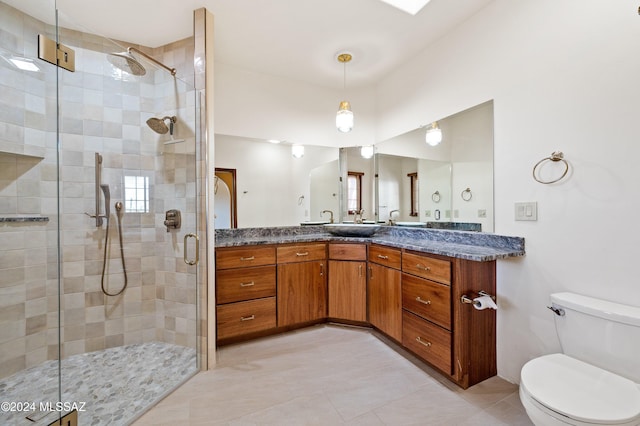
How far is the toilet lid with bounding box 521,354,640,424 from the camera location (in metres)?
0.94

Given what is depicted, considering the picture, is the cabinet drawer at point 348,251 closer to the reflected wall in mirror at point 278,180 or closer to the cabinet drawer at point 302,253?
the cabinet drawer at point 302,253

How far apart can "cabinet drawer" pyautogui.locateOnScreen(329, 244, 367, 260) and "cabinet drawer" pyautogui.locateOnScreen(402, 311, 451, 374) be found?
2.19ft

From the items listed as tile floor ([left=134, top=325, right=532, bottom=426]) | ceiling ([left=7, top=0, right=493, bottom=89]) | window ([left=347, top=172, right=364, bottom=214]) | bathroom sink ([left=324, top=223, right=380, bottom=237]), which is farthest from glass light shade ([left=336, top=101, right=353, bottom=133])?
tile floor ([left=134, top=325, right=532, bottom=426])

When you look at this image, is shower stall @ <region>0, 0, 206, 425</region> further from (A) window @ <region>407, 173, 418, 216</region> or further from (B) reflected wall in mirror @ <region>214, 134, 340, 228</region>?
(A) window @ <region>407, 173, 418, 216</region>

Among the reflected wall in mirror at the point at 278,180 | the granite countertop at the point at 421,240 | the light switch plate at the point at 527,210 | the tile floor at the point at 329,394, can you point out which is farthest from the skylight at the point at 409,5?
the tile floor at the point at 329,394

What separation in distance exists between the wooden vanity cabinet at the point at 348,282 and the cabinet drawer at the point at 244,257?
24.5 inches

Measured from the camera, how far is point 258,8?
194cm

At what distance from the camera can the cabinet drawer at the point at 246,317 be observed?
220cm

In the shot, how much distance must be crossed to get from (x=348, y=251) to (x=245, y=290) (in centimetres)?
102

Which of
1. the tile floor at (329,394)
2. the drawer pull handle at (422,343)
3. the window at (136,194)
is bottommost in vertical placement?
the tile floor at (329,394)

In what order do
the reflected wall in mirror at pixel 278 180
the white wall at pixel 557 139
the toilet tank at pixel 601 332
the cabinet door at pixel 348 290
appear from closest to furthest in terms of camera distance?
the toilet tank at pixel 601 332
the white wall at pixel 557 139
the cabinet door at pixel 348 290
the reflected wall in mirror at pixel 278 180

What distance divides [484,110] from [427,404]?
80.7 inches

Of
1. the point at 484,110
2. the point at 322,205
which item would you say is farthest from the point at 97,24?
the point at 484,110

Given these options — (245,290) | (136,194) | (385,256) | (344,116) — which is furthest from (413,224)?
(136,194)
